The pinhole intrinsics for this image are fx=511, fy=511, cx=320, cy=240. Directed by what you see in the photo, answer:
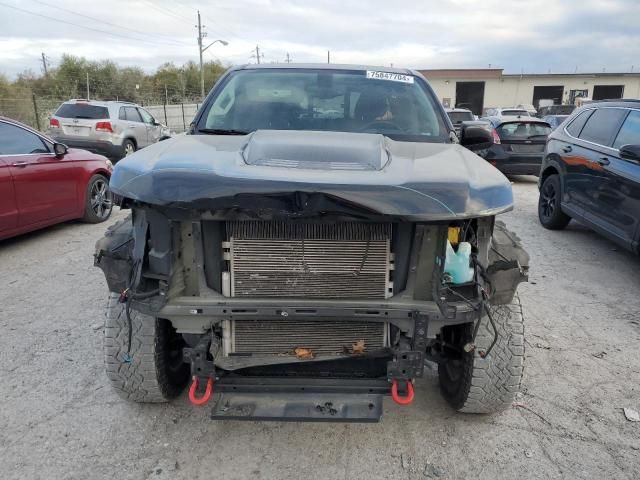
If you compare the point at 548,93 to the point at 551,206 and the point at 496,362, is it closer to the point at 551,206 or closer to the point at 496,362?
the point at 551,206

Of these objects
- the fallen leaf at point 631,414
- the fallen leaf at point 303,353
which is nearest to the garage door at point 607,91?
the fallen leaf at point 631,414

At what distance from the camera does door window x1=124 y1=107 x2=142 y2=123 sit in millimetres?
14656

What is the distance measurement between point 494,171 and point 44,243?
5831 millimetres

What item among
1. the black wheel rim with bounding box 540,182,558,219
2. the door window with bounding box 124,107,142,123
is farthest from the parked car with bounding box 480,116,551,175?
the door window with bounding box 124,107,142,123

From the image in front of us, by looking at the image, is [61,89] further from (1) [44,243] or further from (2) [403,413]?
(2) [403,413]

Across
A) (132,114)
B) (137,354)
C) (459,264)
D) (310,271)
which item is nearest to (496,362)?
(459,264)

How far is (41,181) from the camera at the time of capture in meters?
6.08

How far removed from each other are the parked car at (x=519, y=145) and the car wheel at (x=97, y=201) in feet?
25.0

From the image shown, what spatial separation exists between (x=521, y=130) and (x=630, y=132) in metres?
6.03

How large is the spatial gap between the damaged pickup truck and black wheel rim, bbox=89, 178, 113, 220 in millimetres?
5081

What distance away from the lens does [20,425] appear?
2.84 m

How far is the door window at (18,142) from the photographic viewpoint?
5.76 m

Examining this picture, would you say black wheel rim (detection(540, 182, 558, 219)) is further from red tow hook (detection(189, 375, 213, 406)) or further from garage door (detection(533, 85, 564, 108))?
garage door (detection(533, 85, 564, 108))

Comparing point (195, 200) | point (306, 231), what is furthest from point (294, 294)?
point (195, 200)
